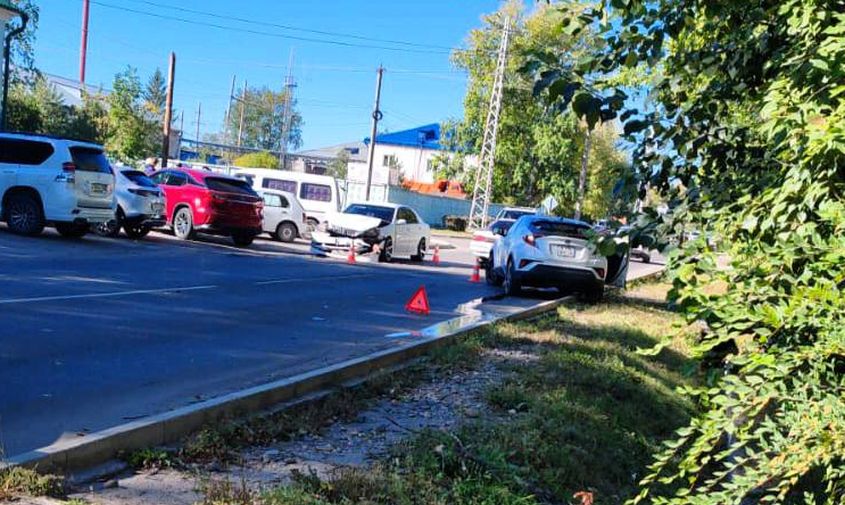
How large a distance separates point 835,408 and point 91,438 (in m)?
3.92

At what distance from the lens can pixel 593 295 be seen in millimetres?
15609

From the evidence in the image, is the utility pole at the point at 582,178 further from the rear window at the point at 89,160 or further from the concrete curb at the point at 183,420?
the concrete curb at the point at 183,420

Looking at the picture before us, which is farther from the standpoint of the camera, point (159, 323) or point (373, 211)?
point (373, 211)

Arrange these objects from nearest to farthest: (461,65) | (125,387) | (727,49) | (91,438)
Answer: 1. (727,49)
2. (91,438)
3. (125,387)
4. (461,65)

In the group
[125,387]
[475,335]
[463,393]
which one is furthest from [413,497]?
[475,335]

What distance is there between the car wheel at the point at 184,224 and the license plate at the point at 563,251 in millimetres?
10329

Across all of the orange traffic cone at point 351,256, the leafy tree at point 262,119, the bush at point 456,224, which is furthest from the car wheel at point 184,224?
the leafy tree at point 262,119

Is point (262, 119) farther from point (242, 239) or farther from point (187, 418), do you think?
point (187, 418)

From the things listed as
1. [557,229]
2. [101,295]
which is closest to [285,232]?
[557,229]

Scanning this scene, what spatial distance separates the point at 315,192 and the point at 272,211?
4456 mm

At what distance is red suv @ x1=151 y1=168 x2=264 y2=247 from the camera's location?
19609 millimetres

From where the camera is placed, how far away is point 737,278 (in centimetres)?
265

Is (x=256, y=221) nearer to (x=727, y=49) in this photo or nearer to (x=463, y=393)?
(x=463, y=393)

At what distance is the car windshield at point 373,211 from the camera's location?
20.3m
